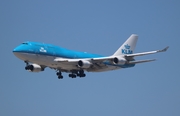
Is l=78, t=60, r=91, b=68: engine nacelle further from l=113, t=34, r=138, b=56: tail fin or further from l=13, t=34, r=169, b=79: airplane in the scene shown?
l=113, t=34, r=138, b=56: tail fin

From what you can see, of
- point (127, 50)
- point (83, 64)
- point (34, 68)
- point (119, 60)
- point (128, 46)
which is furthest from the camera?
point (128, 46)

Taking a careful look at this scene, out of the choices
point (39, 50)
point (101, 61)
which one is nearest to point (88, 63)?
point (101, 61)

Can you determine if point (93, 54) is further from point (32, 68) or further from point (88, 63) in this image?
point (32, 68)

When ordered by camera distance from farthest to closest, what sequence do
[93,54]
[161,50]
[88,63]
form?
[93,54] → [88,63] → [161,50]

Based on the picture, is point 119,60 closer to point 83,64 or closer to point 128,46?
point 83,64

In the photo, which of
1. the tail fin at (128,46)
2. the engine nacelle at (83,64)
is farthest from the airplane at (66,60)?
the tail fin at (128,46)

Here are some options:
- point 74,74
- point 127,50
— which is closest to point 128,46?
point 127,50

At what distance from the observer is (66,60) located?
82250 millimetres

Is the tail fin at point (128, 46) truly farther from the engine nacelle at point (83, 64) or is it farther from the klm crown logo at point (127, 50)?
the engine nacelle at point (83, 64)

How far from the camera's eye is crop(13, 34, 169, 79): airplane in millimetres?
79562

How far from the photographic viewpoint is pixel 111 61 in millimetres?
83875

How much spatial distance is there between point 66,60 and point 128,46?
18.4 m

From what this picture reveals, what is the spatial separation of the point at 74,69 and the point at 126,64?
9.96 meters

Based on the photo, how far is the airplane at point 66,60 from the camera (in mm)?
79562
